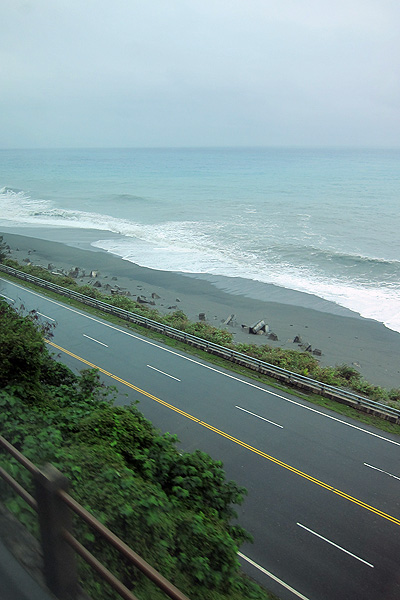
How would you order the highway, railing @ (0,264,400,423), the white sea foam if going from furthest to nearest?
1. the white sea foam
2. railing @ (0,264,400,423)
3. the highway

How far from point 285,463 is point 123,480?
9.77 m

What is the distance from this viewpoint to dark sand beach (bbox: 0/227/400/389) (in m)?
25.2

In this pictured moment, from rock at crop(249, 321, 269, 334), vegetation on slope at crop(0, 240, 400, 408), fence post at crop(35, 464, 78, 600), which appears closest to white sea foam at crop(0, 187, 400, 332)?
rock at crop(249, 321, 269, 334)

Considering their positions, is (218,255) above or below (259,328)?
above

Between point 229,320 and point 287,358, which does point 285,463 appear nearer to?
point 287,358

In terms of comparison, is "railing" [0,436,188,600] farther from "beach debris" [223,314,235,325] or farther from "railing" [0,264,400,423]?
"beach debris" [223,314,235,325]

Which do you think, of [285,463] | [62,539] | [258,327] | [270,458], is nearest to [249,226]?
[258,327]

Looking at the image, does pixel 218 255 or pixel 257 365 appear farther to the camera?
pixel 218 255

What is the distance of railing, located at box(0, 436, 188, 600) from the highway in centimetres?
826

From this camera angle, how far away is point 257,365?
20031 millimetres

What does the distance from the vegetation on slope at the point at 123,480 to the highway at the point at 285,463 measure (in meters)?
3.20

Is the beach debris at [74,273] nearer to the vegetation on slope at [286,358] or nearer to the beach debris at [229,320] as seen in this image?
the vegetation on slope at [286,358]

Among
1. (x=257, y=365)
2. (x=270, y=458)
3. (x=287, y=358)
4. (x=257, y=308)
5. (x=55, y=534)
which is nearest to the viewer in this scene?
(x=55, y=534)

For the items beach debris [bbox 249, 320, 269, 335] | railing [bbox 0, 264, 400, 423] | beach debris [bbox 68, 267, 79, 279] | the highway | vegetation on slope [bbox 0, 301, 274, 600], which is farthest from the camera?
beach debris [bbox 68, 267, 79, 279]
